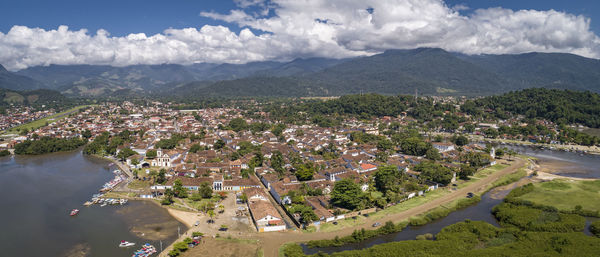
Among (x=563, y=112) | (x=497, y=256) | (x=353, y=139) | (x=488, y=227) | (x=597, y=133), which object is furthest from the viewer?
(x=563, y=112)

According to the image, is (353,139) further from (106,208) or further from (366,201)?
(106,208)

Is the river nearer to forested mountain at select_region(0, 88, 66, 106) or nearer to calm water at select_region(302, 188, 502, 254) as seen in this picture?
calm water at select_region(302, 188, 502, 254)

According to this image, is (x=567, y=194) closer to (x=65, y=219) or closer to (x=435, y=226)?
(x=435, y=226)

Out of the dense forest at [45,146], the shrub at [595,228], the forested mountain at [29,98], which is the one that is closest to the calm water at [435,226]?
the shrub at [595,228]

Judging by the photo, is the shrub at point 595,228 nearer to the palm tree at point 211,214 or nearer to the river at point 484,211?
the river at point 484,211

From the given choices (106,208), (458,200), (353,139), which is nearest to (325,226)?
(458,200)

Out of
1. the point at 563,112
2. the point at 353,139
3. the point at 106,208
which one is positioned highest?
the point at 563,112
